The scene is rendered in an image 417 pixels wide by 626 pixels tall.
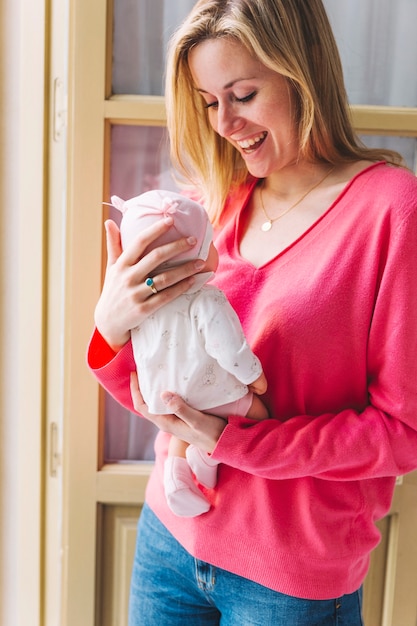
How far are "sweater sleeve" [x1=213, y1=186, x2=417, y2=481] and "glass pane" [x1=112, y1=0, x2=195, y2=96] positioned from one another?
0.70 m

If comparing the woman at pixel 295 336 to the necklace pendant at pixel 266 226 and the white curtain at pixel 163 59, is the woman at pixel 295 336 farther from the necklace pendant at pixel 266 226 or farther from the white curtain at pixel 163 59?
the white curtain at pixel 163 59

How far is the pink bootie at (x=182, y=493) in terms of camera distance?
1.08 meters

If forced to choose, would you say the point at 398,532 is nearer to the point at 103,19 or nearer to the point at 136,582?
the point at 136,582

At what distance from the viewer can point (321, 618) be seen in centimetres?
106

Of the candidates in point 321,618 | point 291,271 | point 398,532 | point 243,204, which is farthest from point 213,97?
point 398,532

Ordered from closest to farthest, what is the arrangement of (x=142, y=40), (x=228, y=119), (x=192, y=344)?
(x=192, y=344), (x=228, y=119), (x=142, y=40)

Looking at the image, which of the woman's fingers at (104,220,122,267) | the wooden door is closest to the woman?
the woman's fingers at (104,220,122,267)

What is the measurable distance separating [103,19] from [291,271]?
2.26 ft

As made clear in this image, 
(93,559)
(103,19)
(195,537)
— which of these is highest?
(103,19)

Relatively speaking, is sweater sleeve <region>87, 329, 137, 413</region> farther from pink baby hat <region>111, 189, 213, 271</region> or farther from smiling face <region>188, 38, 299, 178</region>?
smiling face <region>188, 38, 299, 178</region>

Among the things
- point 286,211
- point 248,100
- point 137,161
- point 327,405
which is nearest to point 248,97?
point 248,100

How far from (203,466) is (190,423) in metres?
0.11

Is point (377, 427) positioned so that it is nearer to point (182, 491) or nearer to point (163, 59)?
point (182, 491)

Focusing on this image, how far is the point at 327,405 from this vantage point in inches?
43.1
